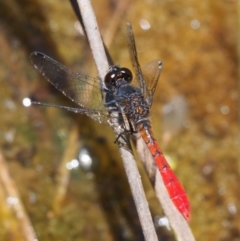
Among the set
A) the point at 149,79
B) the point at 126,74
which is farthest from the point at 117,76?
the point at 149,79

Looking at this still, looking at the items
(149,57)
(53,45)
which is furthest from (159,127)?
(53,45)

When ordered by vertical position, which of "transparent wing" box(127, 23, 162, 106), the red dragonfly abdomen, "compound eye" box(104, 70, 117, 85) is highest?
"transparent wing" box(127, 23, 162, 106)

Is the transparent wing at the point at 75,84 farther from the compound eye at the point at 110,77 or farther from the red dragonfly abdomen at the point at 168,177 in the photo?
the red dragonfly abdomen at the point at 168,177

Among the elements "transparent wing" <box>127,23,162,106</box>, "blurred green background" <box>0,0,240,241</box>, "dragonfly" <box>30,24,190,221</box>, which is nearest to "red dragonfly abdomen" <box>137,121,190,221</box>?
"dragonfly" <box>30,24,190,221</box>

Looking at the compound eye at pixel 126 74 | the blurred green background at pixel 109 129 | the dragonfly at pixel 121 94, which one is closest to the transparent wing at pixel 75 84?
the dragonfly at pixel 121 94

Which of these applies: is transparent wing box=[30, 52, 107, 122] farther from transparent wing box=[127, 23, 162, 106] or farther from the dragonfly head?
transparent wing box=[127, 23, 162, 106]

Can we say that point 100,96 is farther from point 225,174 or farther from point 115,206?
point 225,174
